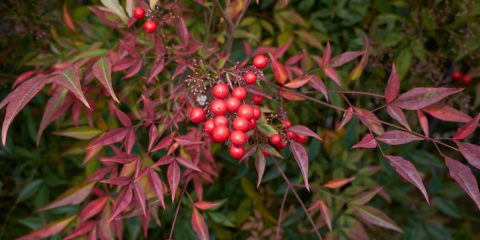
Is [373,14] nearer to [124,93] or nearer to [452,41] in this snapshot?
[452,41]

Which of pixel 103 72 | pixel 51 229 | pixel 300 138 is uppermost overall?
pixel 103 72

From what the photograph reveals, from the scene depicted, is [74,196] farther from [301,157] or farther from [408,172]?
[408,172]

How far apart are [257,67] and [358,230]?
632 millimetres

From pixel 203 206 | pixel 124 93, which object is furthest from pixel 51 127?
pixel 203 206

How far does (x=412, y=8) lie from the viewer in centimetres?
149

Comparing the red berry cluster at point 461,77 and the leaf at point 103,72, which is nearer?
the leaf at point 103,72

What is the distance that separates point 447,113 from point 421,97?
0.11 meters

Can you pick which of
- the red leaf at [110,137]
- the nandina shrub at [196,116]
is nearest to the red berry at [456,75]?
the nandina shrub at [196,116]

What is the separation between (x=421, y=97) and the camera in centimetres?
89

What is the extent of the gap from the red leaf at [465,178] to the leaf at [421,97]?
13cm

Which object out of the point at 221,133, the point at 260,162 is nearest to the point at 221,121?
the point at 221,133

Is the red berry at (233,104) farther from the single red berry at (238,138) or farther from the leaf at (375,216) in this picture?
the leaf at (375,216)

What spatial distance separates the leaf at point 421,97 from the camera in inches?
34.0

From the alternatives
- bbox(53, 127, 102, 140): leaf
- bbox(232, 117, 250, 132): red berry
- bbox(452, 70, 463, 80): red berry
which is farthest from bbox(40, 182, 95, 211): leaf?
bbox(452, 70, 463, 80): red berry
